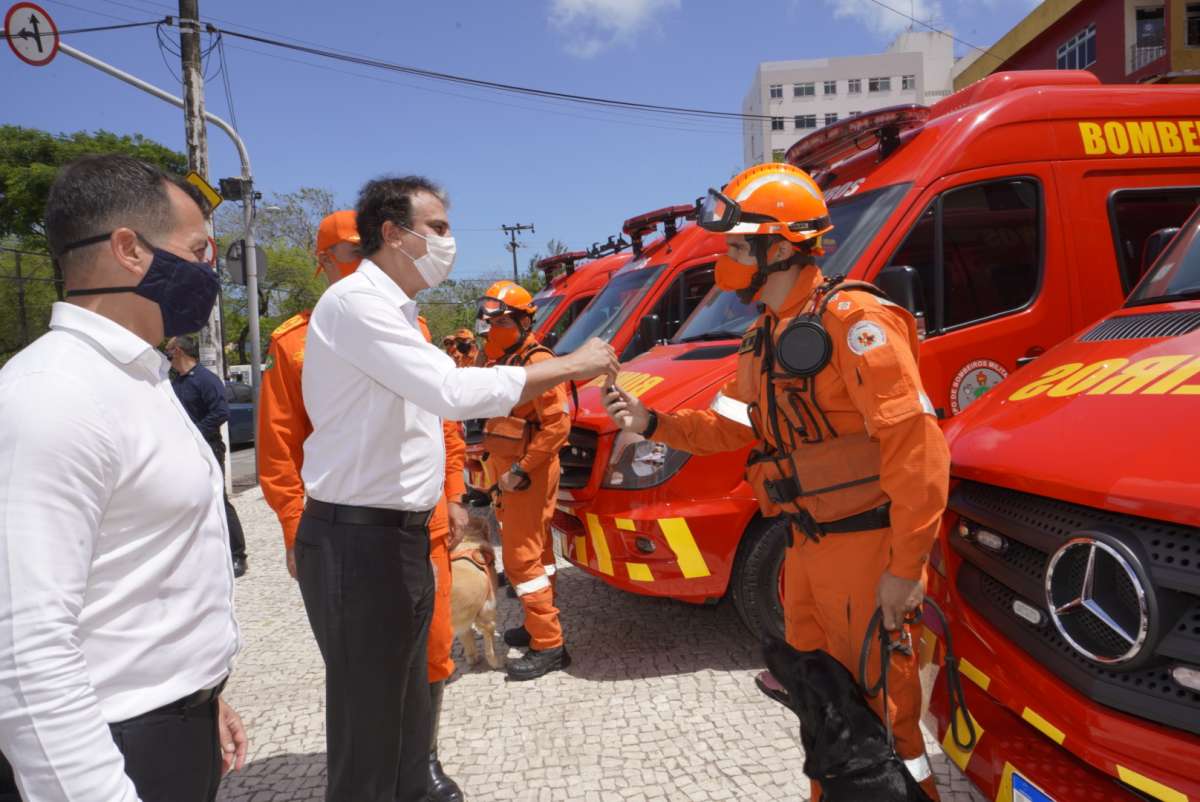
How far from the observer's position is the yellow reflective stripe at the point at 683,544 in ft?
12.0

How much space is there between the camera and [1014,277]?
158 inches

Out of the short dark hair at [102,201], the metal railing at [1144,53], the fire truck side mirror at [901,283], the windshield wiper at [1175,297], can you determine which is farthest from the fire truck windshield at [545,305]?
the metal railing at [1144,53]

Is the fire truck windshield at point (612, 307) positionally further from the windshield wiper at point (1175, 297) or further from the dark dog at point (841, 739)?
the dark dog at point (841, 739)

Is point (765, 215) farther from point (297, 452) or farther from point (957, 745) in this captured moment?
point (297, 452)

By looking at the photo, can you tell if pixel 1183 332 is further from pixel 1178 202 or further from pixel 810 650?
pixel 1178 202

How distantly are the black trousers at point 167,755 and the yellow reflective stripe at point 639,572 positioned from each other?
244 cm

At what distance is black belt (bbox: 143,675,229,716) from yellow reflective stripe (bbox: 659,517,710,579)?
94.0 inches

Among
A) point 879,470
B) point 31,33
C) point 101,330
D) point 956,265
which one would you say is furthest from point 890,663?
point 31,33

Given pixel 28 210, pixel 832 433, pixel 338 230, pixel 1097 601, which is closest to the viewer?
pixel 1097 601

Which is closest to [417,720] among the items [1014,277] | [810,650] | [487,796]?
[487,796]

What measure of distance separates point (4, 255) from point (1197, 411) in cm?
3816

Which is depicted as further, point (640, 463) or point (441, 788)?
point (640, 463)

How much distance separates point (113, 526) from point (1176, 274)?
3.29 m

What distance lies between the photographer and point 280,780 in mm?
3238
